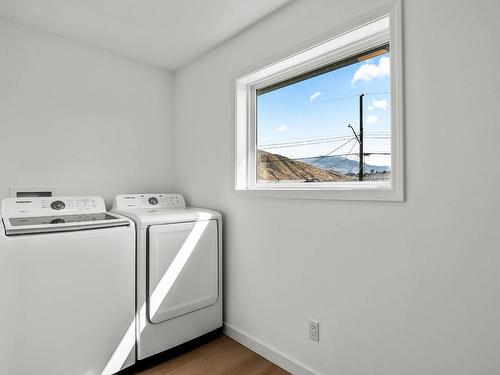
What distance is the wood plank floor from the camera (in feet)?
5.90

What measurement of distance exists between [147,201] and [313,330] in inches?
63.7

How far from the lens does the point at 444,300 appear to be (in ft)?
3.92

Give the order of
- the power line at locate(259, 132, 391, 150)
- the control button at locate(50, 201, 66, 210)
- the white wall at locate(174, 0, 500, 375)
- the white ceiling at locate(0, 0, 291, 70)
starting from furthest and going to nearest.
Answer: the control button at locate(50, 201, 66, 210) < the white ceiling at locate(0, 0, 291, 70) < the power line at locate(259, 132, 391, 150) < the white wall at locate(174, 0, 500, 375)

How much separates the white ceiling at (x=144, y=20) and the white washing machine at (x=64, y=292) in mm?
1271

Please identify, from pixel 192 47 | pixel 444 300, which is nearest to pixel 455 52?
pixel 444 300

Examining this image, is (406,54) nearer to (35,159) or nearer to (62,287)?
(62,287)

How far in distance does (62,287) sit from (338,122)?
185cm

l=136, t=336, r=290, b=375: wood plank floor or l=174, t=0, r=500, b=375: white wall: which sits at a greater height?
l=174, t=0, r=500, b=375: white wall

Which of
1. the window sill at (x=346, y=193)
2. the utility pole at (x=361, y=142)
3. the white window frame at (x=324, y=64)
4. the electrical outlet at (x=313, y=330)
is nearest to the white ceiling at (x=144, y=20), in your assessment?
the white window frame at (x=324, y=64)

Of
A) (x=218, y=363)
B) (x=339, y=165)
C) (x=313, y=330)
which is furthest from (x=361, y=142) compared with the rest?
(x=218, y=363)

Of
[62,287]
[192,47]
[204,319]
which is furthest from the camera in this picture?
[192,47]

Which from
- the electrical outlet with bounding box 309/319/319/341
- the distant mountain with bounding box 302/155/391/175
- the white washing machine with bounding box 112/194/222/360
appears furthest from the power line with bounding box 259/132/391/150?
the electrical outlet with bounding box 309/319/319/341

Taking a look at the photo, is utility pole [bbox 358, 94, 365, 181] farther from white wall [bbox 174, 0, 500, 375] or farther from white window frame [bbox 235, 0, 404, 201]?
white wall [bbox 174, 0, 500, 375]

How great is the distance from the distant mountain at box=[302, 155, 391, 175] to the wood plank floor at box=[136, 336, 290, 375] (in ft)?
4.28
